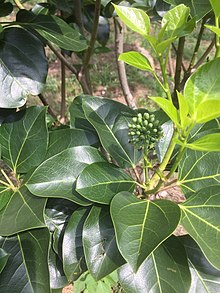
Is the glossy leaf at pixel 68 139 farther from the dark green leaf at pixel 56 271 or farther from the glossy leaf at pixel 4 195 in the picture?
the dark green leaf at pixel 56 271

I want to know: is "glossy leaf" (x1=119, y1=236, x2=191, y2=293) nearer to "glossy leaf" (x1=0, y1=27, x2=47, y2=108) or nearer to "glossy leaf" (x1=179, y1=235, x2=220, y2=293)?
"glossy leaf" (x1=179, y1=235, x2=220, y2=293)

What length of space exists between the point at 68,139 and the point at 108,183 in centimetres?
16

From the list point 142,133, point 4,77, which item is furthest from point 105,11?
point 142,133

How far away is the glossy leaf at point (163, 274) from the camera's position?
2.69 ft

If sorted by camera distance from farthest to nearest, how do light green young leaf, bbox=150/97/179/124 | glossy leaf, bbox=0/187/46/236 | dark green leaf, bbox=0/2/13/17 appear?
dark green leaf, bbox=0/2/13/17 < glossy leaf, bbox=0/187/46/236 < light green young leaf, bbox=150/97/179/124

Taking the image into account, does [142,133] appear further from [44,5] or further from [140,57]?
[44,5]

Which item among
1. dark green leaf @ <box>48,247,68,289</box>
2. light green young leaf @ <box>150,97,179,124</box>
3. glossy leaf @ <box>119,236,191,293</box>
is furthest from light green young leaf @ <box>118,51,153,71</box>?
dark green leaf @ <box>48,247,68,289</box>

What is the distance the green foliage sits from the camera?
711 millimetres

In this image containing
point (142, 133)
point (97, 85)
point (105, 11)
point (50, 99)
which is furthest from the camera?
point (97, 85)

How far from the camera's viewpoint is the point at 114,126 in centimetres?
96

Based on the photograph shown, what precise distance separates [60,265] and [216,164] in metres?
0.40

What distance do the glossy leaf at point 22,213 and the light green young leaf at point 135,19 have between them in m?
0.36

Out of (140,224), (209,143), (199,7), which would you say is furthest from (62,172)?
(199,7)

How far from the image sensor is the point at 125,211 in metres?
0.76
